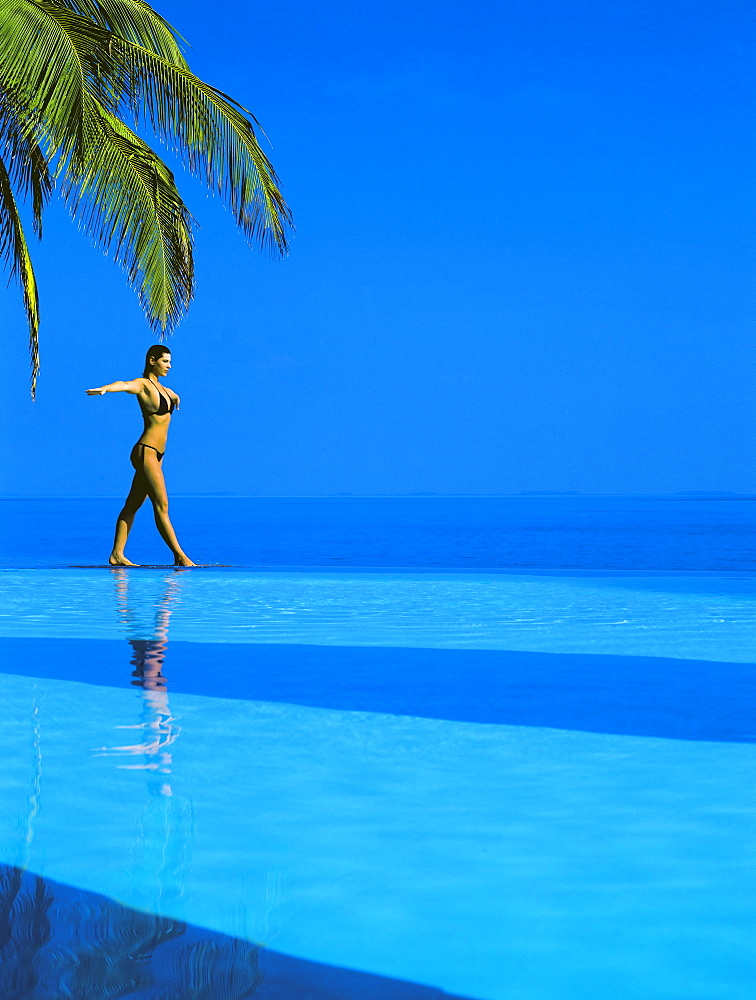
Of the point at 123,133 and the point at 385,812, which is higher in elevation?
the point at 123,133

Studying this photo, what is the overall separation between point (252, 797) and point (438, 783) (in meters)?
0.47

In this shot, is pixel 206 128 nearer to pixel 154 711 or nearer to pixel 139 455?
pixel 139 455

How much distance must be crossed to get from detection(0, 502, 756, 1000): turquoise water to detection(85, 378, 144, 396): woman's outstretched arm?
14.2 ft

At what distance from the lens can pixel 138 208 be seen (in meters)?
9.54

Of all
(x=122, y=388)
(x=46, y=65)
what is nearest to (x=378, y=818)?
(x=46, y=65)

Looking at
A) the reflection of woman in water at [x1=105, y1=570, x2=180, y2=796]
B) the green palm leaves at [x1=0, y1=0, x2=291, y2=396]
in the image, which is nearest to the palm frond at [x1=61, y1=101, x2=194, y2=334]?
the green palm leaves at [x1=0, y1=0, x2=291, y2=396]

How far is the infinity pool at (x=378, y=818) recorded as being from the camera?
1.75 m

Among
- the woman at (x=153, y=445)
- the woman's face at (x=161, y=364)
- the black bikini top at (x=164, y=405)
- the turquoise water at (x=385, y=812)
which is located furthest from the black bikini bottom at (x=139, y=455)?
the turquoise water at (x=385, y=812)

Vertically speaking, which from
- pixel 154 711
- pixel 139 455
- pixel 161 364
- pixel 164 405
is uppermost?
pixel 161 364

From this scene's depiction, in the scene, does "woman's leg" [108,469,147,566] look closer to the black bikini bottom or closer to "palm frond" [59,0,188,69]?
the black bikini bottom

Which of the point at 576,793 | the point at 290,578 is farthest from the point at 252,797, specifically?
the point at 290,578

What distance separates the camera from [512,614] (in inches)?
269

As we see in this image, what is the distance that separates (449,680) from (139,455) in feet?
21.4

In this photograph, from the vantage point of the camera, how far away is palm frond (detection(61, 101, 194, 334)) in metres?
9.09
